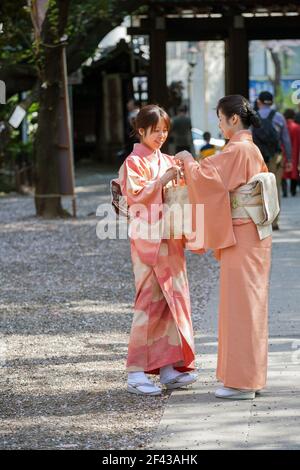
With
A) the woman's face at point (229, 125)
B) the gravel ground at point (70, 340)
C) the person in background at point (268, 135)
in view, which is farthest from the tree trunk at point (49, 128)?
the woman's face at point (229, 125)

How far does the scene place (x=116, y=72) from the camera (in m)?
34.5

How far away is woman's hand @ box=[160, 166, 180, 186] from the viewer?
6500 mm

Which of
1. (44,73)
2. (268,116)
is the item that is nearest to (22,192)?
(44,73)

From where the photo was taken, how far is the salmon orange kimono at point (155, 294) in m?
6.69

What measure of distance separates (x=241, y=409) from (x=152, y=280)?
3.19 feet

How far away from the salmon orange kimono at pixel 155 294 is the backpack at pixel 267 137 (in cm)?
756

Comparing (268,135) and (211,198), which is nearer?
(211,198)

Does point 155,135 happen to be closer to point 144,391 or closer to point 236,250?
point 236,250

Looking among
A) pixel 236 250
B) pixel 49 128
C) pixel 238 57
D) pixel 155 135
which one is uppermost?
pixel 238 57

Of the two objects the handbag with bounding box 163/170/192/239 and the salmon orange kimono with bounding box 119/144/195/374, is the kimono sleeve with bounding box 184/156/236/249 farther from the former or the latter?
the salmon orange kimono with bounding box 119/144/195/374

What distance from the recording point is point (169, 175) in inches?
257

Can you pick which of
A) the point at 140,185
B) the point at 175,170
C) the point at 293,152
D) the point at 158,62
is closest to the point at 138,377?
the point at 140,185

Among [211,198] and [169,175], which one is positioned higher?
[169,175]

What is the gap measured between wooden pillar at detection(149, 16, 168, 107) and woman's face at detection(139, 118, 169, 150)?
14.8 metres
